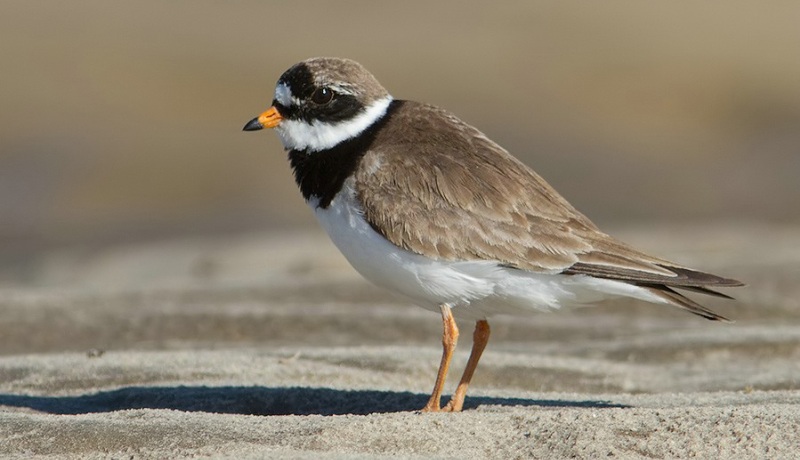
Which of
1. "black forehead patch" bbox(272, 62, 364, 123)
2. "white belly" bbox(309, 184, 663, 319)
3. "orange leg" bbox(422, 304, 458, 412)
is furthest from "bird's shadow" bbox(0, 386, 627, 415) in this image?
"black forehead patch" bbox(272, 62, 364, 123)

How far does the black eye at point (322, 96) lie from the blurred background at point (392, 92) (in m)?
7.05

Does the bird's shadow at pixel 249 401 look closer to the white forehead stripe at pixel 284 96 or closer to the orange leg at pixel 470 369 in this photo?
the orange leg at pixel 470 369

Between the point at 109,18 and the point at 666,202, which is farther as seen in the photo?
the point at 109,18

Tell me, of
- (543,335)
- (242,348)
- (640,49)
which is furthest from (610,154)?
(242,348)

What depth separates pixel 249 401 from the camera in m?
6.39

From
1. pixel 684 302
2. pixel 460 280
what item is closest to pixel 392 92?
pixel 460 280

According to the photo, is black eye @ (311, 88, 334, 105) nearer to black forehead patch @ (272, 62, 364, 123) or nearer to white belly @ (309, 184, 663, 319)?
black forehead patch @ (272, 62, 364, 123)

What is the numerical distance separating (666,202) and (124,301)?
32.3 feet

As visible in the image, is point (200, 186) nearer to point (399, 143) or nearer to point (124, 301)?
point (124, 301)

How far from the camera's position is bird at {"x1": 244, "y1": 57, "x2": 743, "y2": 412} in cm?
563

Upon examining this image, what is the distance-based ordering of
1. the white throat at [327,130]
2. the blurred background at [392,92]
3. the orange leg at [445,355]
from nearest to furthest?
the orange leg at [445,355] → the white throat at [327,130] → the blurred background at [392,92]

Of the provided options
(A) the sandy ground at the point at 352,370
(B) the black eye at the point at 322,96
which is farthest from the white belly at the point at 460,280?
(B) the black eye at the point at 322,96

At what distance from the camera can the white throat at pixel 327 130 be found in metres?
6.15

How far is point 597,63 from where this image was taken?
24.9m
